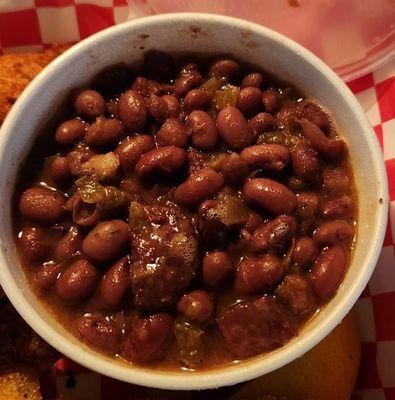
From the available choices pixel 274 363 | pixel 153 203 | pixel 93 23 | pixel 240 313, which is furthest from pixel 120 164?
pixel 93 23

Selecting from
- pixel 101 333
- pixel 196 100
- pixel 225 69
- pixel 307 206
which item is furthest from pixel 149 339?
pixel 225 69

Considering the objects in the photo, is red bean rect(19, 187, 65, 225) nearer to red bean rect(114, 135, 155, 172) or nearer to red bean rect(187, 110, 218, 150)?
red bean rect(114, 135, 155, 172)

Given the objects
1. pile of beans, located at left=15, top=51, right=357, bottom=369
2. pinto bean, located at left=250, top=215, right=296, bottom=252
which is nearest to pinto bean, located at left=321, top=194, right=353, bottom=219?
pile of beans, located at left=15, top=51, right=357, bottom=369

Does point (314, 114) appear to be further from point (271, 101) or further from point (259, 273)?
point (259, 273)

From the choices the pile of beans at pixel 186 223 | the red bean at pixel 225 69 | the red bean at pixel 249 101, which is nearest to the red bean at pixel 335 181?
the pile of beans at pixel 186 223

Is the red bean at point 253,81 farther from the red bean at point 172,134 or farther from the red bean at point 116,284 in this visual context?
the red bean at point 116,284

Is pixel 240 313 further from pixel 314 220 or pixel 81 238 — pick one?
pixel 81 238
